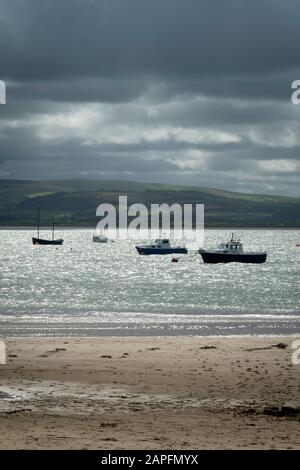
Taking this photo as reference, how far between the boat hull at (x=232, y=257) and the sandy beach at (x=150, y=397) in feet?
325

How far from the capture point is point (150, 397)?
992 inches

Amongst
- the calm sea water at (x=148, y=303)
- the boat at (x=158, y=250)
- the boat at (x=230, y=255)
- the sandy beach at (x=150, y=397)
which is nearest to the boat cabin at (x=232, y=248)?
the boat at (x=230, y=255)

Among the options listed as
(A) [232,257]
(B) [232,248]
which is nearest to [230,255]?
(A) [232,257]

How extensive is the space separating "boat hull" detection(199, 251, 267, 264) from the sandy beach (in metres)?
99.2

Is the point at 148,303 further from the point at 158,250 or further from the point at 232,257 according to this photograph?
the point at 158,250

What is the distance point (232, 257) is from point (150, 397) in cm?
11329

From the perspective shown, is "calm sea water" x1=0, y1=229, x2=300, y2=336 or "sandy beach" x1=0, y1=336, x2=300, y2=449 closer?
"sandy beach" x1=0, y1=336, x2=300, y2=449

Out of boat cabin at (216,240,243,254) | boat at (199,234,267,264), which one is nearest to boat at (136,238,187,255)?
boat cabin at (216,240,243,254)

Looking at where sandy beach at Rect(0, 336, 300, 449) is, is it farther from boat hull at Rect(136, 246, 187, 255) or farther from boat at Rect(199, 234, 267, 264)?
boat hull at Rect(136, 246, 187, 255)

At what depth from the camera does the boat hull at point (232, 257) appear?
137500 mm

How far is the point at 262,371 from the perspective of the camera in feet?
98.6

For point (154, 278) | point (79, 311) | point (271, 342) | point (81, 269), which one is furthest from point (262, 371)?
point (81, 269)

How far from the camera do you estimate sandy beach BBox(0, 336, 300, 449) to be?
19953 millimetres

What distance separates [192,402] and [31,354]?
1266cm
